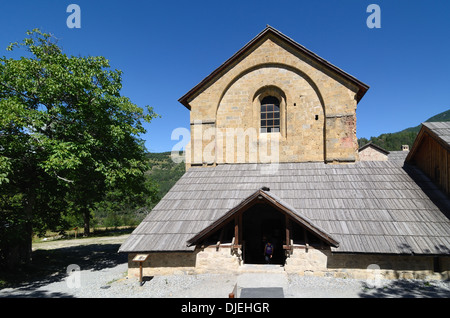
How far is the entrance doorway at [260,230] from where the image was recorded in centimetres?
1108

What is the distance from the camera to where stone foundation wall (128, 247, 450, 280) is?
810cm

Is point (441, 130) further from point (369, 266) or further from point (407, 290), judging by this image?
point (407, 290)

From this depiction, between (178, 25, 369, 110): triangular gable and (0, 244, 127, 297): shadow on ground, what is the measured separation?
32.6 ft

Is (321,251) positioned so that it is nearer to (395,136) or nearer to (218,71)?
(218,71)

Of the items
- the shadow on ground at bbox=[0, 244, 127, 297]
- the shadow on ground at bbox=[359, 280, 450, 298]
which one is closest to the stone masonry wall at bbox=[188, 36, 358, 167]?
the shadow on ground at bbox=[359, 280, 450, 298]

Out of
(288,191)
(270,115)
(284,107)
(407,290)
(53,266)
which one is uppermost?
(284,107)

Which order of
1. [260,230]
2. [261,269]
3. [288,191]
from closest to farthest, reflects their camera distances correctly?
[261,269] → [288,191] → [260,230]

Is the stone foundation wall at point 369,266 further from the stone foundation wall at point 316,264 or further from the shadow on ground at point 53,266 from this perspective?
the shadow on ground at point 53,266

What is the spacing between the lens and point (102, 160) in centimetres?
1219

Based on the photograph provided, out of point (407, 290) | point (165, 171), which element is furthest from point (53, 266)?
point (165, 171)

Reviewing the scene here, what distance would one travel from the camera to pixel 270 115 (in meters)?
13.4

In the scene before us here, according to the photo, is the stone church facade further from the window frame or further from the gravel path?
the gravel path

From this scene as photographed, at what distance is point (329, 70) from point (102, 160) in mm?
12391

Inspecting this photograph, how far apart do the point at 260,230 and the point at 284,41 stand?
9.87 m
